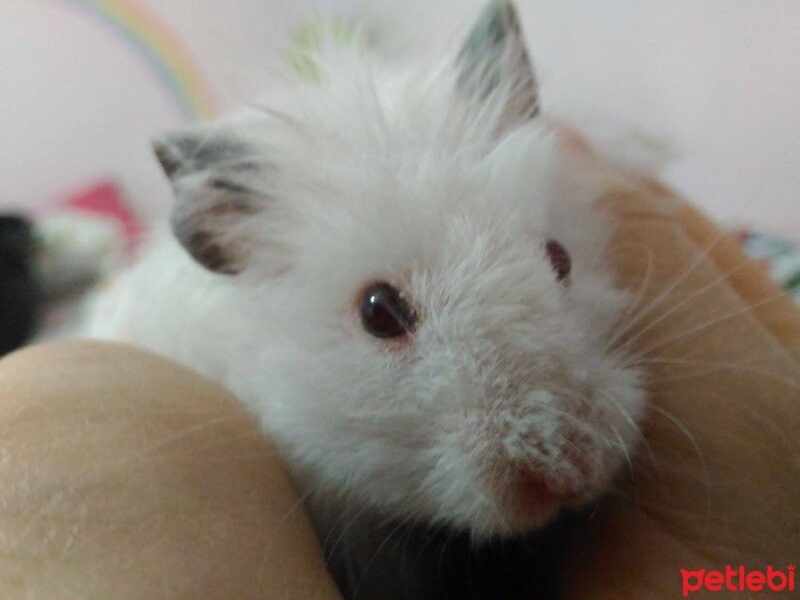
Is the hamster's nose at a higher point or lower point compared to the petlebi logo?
higher

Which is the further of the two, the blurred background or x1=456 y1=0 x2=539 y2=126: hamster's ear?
the blurred background

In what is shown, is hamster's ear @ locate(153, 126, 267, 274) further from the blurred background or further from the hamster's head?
the blurred background

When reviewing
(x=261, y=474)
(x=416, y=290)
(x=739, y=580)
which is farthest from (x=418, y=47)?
(x=739, y=580)

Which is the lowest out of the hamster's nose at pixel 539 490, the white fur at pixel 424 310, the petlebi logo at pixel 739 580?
the petlebi logo at pixel 739 580

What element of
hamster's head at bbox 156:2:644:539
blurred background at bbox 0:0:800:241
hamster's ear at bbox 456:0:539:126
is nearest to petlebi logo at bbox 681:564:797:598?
hamster's head at bbox 156:2:644:539

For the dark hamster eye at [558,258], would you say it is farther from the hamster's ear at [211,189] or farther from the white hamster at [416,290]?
the hamster's ear at [211,189]

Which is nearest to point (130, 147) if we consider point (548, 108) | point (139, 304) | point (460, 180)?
point (139, 304)

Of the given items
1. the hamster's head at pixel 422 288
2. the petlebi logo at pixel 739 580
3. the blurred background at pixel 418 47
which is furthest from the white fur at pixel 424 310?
the blurred background at pixel 418 47

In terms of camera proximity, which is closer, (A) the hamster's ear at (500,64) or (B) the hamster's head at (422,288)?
(B) the hamster's head at (422,288)

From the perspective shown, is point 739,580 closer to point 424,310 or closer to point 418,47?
point 424,310
